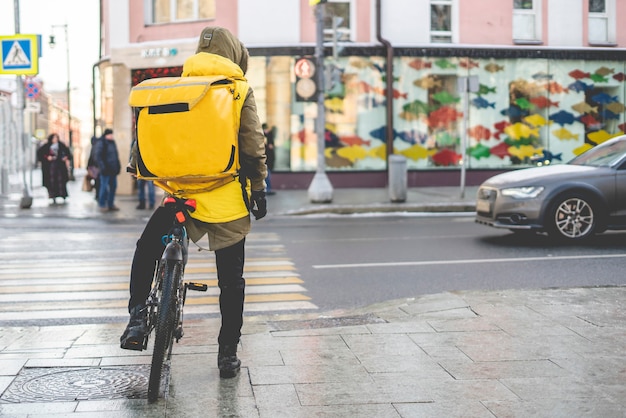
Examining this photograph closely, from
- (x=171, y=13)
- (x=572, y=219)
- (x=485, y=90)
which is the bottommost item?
(x=572, y=219)

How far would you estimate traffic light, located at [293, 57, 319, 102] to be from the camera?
63.3ft

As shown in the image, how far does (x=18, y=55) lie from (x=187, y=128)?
15315 millimetres

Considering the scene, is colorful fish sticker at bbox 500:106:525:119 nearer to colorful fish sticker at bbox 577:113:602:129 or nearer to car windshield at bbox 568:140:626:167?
colorful fish sticker at bbox 577:113:602:129

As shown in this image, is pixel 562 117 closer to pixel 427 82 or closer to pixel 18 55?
pixel 427 82

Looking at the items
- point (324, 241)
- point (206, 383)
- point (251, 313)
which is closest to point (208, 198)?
point (206, 383)

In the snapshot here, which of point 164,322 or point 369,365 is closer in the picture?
point 164,322

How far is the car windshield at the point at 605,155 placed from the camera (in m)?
12.0

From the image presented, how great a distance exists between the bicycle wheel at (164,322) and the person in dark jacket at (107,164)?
14644 millimetres

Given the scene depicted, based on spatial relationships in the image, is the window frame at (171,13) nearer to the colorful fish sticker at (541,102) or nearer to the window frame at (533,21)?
the window frame at (533,21)

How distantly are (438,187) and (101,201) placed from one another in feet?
33.1

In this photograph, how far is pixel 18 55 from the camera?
18.4 metres

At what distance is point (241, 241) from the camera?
474 cm

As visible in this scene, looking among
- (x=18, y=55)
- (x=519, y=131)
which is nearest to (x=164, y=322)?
(x=18, y=55)

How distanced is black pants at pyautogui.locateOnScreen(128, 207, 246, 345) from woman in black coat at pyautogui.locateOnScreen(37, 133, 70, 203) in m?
17.2
